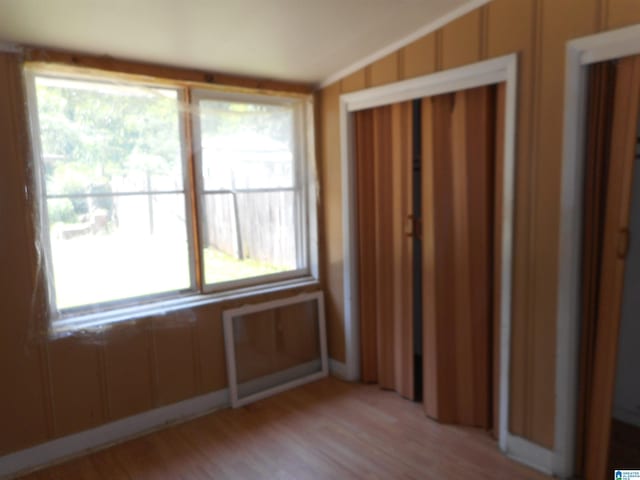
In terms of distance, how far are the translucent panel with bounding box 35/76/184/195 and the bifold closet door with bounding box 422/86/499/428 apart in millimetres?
1631

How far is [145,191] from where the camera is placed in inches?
112

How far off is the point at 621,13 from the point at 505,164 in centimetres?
77

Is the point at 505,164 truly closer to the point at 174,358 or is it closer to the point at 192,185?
the point at 192,185

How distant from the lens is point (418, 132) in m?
3.01

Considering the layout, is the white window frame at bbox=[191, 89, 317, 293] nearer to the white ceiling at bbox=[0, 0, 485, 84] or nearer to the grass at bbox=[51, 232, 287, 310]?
the grass at bbox=[51, 232, 287, 310]

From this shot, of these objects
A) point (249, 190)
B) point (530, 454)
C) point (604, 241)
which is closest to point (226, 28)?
point (249, 190)

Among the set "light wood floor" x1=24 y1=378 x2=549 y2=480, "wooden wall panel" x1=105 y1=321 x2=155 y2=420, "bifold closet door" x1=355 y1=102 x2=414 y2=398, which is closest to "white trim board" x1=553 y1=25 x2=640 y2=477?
"light wood floor" x1=24 y1=378 x2=549 y2=480

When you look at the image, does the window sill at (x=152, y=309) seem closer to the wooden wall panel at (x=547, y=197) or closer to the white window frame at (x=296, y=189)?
the white window frame at (x=296, y=189)

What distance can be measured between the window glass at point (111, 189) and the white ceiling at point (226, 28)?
0.28m

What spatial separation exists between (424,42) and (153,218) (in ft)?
6.43

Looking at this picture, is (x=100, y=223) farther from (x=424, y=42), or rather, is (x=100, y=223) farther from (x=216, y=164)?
(x=424, y=42)

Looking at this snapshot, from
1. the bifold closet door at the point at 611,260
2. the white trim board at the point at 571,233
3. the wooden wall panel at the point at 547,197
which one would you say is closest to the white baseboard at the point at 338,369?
the wooden wall panel at the point at 547,197

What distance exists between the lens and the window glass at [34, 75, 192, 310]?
254 cm

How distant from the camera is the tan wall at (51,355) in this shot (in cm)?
236
